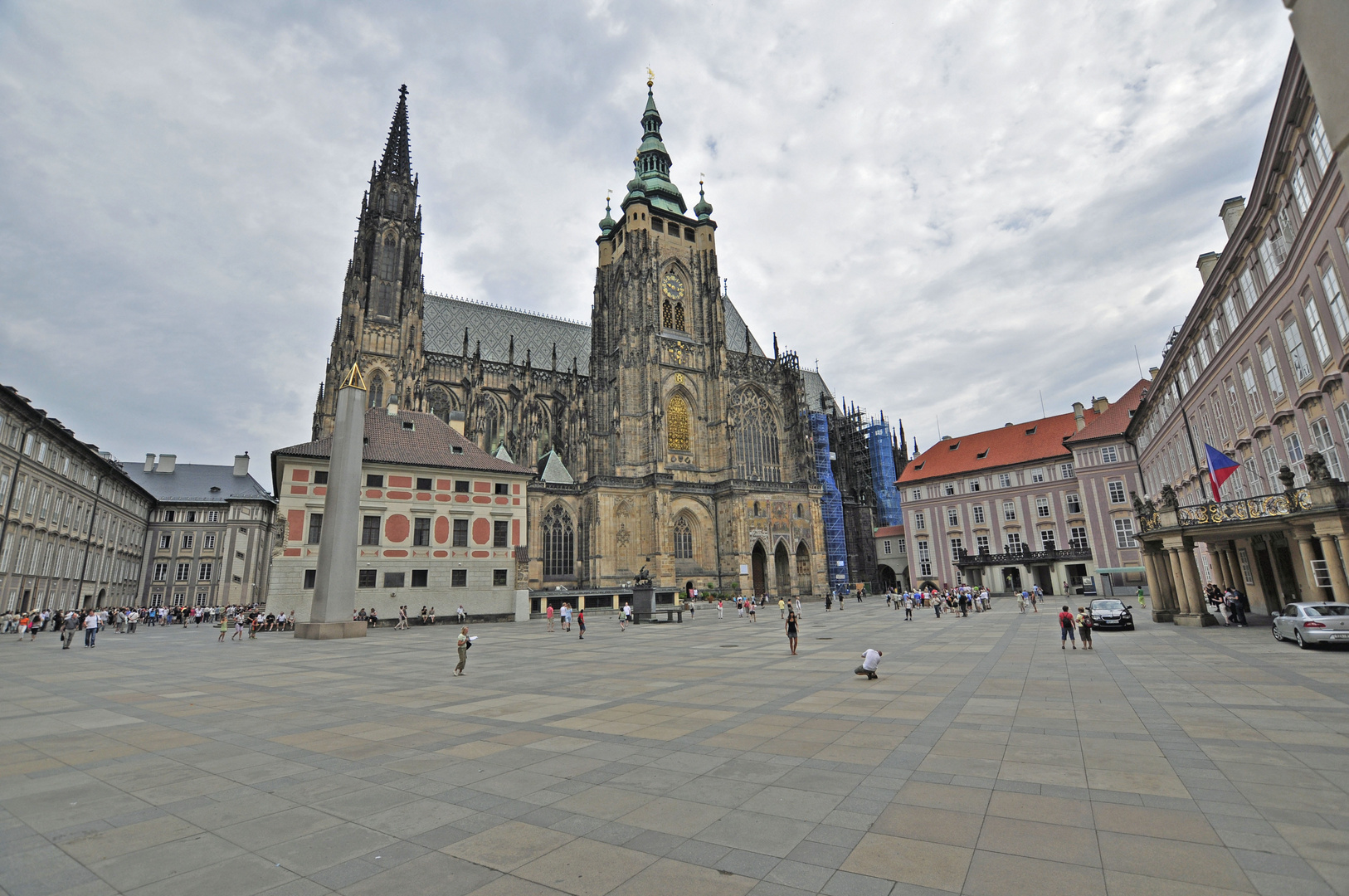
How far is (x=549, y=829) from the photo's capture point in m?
5.46

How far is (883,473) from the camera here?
7881 cm

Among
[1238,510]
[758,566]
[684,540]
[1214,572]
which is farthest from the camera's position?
Answer: [758,566]

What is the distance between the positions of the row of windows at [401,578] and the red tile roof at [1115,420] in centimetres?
4553

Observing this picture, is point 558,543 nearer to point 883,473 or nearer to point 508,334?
point 508,334

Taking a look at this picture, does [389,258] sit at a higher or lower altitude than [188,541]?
higher

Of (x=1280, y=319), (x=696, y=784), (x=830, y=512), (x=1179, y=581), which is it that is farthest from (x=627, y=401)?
(x=696, y=784)

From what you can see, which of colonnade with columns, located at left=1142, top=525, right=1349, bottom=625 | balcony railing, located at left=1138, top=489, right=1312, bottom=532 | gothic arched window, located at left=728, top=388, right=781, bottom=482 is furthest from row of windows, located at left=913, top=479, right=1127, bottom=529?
balcony railing, located at left=1138, top=489, right=1312, bottom=532

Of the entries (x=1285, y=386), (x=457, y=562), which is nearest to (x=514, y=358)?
(x=457, y=562)

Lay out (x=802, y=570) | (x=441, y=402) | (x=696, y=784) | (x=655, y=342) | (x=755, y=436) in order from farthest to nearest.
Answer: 1. (x=755, y=436)
2. (x=802, y=570)
3. (x=655, y=342)
4. (x=441, y=402)
5. (x=696, y=784)

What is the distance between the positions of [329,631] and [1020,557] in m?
50.5

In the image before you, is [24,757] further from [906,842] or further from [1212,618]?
[1212,618]

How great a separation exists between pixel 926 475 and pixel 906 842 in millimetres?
59589

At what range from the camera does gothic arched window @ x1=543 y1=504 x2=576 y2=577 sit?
52.0 m

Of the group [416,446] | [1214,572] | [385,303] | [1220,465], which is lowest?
[1214,572]
